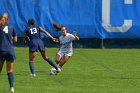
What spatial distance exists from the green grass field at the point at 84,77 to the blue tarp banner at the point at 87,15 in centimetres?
586

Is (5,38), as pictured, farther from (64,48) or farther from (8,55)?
(64,48)

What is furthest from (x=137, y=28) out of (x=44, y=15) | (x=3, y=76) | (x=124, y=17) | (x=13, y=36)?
(x=13, y=36)

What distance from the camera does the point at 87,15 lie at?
3044 centimetres

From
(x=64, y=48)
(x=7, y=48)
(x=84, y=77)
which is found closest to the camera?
(x=7, y=48)

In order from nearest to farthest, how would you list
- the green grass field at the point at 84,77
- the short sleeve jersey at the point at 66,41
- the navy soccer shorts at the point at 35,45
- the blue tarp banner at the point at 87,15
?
the green grass field at the point at 84,77 → the navy soccer shorts at the point at 35,45 → the short sleeve jersey at the point at 66,41 → the blue tarp banner at the point at 87,15

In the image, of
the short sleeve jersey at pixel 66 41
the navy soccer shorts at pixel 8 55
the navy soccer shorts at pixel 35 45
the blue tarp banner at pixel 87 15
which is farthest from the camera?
the blue tarp banner at pixel 87 15

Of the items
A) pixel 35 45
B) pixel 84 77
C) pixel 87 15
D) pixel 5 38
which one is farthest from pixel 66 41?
pixel 87 15

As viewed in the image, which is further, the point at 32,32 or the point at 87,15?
the point at 87,15

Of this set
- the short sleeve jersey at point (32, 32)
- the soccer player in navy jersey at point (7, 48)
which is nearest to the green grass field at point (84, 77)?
the soccer player in navy jersey at point (7, 48)

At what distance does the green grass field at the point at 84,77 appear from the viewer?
46.0ft

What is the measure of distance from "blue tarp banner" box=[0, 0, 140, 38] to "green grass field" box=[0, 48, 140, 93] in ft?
19.2

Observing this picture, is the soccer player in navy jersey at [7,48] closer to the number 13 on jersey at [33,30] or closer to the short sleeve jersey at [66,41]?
the number 13 on jersey at [33,30]

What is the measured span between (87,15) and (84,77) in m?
14.0

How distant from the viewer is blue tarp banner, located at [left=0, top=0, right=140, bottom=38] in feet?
98.9
